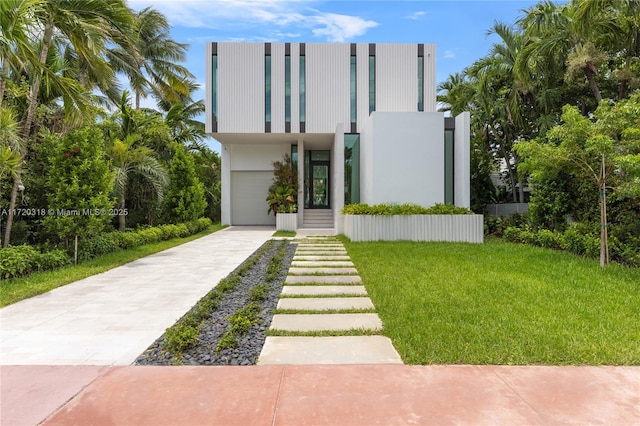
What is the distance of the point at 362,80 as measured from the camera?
1675 cm

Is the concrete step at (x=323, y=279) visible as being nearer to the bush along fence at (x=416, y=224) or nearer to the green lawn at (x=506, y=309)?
the green lawn at (x=506, y=309)

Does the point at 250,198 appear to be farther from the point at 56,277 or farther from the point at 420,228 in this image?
the point at 56,277

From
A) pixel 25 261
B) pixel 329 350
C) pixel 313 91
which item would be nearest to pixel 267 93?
pixel 313 91

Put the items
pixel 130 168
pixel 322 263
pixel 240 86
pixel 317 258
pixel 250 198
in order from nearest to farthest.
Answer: pixel 322 263 → pixel 317 258 → pixel 130 168 → pixel 240 86 → pixel 250 198

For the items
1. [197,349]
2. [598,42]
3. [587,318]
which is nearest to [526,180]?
[598,42]

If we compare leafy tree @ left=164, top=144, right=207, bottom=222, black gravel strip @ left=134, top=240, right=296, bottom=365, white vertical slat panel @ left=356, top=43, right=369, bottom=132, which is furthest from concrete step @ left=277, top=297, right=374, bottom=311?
white vertical slat panel @ left=356, top=43, right=369, bottom=132

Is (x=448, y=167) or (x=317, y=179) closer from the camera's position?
(x=448, y=167)

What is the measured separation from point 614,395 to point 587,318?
5.69 ft

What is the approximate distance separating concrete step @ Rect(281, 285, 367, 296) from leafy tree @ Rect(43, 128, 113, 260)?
193 inches

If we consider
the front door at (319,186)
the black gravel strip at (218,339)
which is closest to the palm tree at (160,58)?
the front door at (319,186)

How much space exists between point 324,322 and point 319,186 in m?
15.3

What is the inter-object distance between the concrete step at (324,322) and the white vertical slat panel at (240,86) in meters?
13.8

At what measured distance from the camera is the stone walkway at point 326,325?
3.12 meters

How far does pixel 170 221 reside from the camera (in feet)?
47.9
